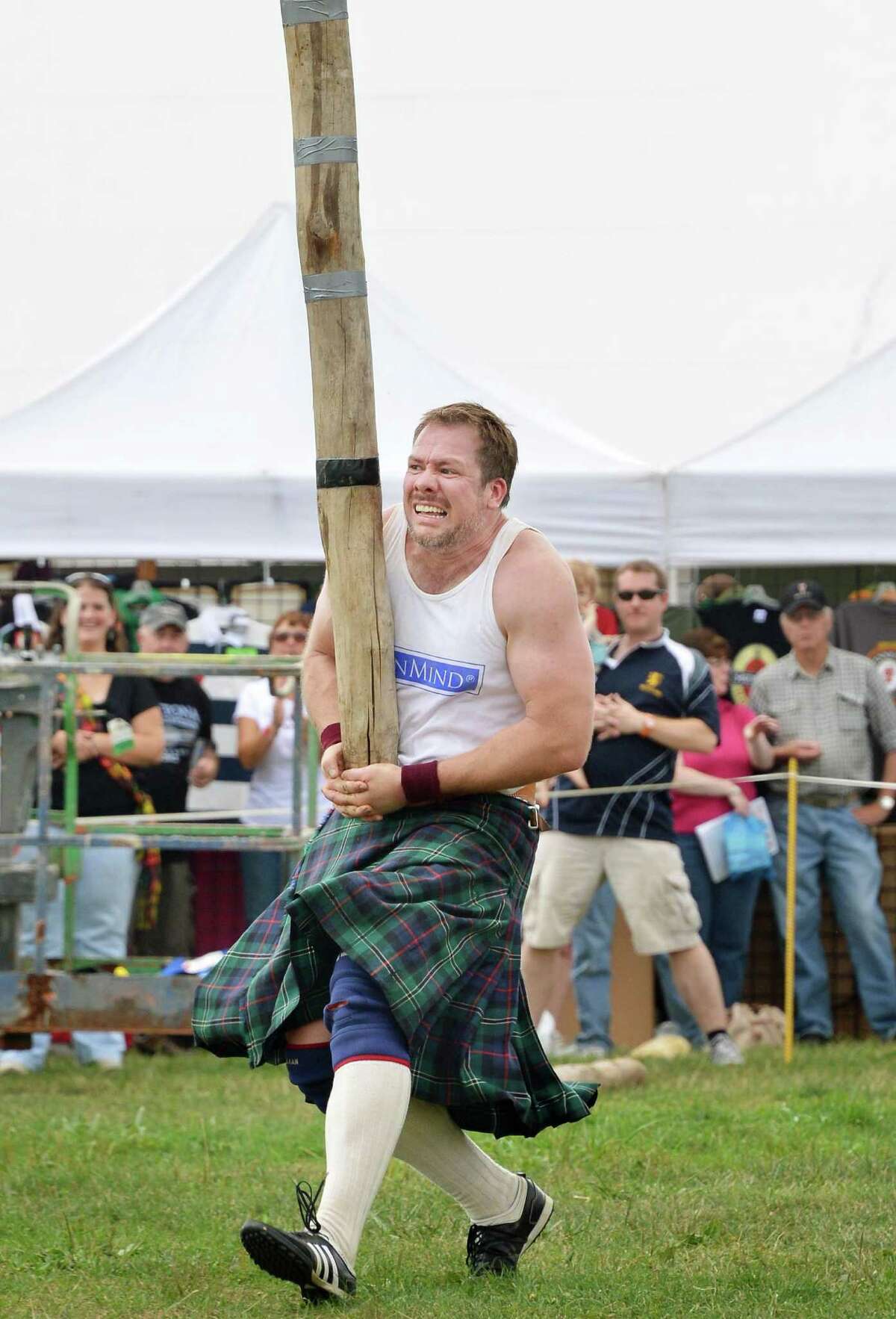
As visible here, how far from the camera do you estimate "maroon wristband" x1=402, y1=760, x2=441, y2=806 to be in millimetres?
3262

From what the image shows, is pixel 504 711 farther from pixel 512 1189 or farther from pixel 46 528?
pixel 46 528

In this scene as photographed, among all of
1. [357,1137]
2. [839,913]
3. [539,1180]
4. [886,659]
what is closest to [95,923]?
[839,913]

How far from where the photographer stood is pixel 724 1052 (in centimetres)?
670

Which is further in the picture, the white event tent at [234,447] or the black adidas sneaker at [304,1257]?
the white event tent at [234,447]

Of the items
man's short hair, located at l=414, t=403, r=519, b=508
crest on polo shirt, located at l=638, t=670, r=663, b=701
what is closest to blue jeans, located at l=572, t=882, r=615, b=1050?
crest on polo shirt, located at l=638, t=670, r=663, b=701

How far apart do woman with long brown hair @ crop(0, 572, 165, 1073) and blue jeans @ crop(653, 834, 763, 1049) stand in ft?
6.96

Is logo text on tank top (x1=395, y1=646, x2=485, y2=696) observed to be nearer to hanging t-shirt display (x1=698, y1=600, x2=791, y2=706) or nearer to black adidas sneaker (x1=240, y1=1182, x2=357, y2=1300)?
black adidas sneaker (x1=240, y1=1182, x2=357, y2=1300)

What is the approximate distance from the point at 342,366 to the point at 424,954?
1044mm

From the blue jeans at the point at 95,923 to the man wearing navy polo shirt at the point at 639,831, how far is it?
5.05ft

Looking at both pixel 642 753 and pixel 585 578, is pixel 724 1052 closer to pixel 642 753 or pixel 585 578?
pixel 642 753

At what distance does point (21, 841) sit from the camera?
6.57 metres

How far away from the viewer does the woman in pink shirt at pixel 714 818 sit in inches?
297

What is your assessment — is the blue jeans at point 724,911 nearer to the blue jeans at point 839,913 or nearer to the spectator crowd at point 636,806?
the spectator crowd at point 636,806

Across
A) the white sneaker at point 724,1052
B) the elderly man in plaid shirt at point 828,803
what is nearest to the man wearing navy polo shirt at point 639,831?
the white sneaker at point 724,1052
